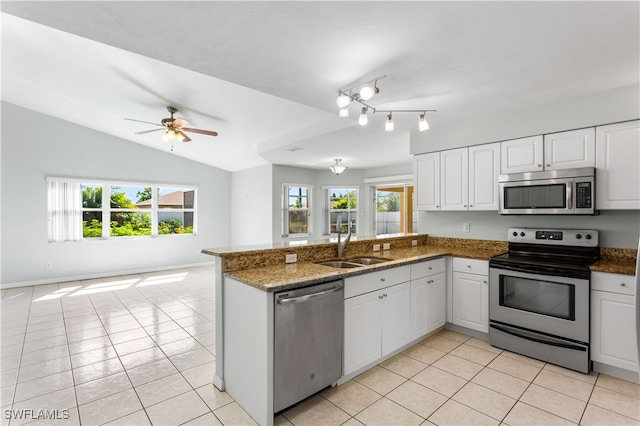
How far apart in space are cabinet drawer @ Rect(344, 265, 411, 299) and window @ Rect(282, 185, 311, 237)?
4.71 metres

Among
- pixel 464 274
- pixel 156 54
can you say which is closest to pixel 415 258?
pixel 464 274

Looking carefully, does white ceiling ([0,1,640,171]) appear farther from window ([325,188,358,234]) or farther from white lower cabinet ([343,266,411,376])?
window ([325,188,358,234])

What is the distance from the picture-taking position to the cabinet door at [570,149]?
9.30ft

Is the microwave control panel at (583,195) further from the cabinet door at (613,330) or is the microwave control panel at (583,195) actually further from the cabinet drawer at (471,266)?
the cabinet drawer at (471,266)

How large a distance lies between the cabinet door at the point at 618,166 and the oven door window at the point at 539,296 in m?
0.87

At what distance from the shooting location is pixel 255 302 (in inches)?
78.7

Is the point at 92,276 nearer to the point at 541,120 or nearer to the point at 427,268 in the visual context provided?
the point at 427,268

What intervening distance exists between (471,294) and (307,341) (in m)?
2.15

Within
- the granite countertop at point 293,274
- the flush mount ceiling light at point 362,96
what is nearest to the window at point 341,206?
the flush mount ceiling light at point 362,96

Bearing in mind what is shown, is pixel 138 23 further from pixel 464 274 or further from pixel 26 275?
pixel 26 275

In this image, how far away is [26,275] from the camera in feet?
18.7

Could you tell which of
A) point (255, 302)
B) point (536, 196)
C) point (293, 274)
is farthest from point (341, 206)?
point (255, 302)
